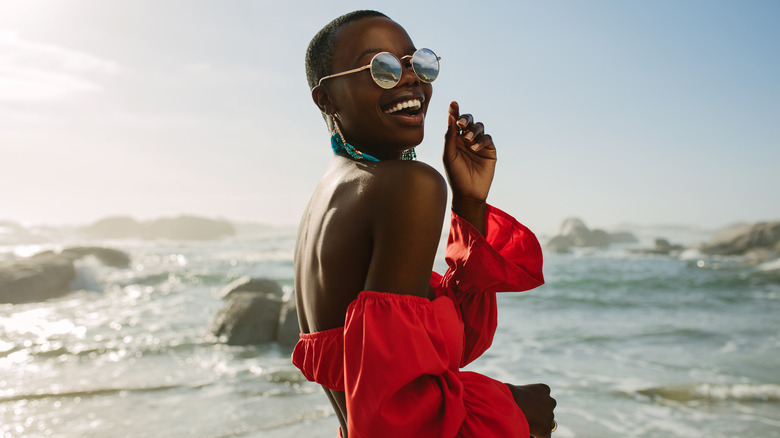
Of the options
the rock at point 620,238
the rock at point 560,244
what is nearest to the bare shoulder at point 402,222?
the rock at point 560,244

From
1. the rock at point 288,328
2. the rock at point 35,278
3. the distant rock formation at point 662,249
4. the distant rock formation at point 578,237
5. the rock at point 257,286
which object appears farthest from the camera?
the distant rock formation at point 578,237

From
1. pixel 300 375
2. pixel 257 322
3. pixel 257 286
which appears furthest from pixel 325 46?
pixel 257 286

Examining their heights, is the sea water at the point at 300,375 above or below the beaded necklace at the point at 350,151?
below

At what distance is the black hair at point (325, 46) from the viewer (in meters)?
1.62

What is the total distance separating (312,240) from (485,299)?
576mm

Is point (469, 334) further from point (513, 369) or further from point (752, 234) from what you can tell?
point (752, 234)

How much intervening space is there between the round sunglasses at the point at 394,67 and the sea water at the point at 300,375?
3.40 m

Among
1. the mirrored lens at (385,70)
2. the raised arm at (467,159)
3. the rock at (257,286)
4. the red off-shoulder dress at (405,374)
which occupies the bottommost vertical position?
the rock at (257,286)

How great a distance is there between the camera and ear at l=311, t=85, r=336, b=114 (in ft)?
5.45

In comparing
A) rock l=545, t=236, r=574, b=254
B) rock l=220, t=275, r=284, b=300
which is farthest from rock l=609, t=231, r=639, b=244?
rock l=220, t=275, r=284, b=300

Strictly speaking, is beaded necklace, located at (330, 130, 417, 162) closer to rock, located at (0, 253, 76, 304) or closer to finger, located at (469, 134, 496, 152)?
finger, located at (469, 134, 496, 152)

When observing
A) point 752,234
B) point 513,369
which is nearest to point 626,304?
point 513,369

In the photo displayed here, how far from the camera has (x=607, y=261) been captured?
21.2 m

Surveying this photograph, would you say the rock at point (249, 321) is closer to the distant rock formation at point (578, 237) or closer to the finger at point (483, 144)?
the finger at point (483, 144)
